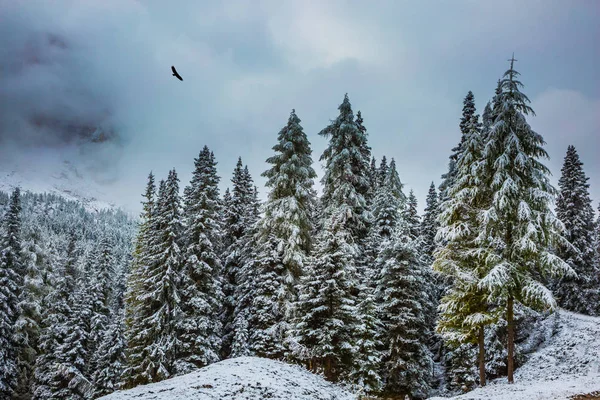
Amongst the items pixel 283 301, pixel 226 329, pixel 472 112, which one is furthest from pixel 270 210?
pixel 472 112

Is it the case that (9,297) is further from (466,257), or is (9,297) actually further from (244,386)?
(466,257)

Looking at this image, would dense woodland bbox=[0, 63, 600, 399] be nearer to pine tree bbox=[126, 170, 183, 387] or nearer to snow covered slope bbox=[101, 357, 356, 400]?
pine tree bbox=[126, 170, 183, 387]

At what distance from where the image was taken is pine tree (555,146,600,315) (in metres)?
34.5

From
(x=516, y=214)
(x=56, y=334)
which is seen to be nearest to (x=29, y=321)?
(x=56, y=334)

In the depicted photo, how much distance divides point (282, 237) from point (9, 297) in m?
27.6

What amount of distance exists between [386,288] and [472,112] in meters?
18.0

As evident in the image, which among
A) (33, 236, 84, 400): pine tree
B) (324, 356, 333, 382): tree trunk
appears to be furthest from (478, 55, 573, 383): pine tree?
(33, 236, 84, 400): pine tree

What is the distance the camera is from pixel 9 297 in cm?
3238

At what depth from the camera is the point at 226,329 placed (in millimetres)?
27797

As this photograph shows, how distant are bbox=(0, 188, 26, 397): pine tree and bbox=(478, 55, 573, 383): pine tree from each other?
38.2 m

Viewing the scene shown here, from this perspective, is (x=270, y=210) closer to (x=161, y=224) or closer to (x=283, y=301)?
(x=283, y=301)

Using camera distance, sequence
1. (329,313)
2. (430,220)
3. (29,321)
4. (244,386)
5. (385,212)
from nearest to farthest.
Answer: (244,386) < (329,313) < (385,212) < (29,321) < (430,220)

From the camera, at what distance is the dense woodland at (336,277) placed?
52.3 feet

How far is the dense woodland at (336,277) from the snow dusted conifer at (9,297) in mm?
145
